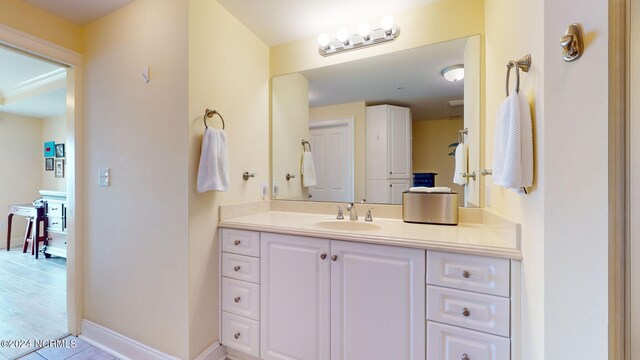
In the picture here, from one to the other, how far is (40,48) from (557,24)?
8.61 ft

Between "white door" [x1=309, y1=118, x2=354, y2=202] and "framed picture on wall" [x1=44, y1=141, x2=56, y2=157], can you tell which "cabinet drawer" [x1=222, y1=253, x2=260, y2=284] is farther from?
"framed picture on wall" [x1=44, y1=141, x2=56, y2=157]

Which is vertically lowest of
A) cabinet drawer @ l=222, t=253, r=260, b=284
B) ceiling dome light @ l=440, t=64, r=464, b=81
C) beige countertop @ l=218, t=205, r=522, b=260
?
cabinet drawer @ l=222, t=253, r=260, b=284

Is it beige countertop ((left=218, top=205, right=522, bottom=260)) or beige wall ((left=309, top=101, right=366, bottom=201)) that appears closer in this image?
beige countertop ((left=218, top=205, right=522, bottom=260))

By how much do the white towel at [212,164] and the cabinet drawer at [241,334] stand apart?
0.81m

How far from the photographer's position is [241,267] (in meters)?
1.52

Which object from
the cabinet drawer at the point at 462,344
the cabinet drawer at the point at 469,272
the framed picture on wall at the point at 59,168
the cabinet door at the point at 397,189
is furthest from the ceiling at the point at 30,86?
the cabinet drawer at the point at 462,344

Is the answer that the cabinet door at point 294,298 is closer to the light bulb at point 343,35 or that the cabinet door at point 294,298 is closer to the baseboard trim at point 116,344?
the baseboard trim at point 116,344

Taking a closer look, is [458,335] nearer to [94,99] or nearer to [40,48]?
[94,99]

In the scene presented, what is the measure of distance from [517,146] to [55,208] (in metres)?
5.21

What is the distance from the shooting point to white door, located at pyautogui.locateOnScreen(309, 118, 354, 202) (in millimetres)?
1926

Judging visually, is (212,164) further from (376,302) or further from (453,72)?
(453,72)

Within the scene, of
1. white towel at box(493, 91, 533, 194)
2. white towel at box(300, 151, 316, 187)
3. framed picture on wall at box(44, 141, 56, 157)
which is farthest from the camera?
framed picture on wall at box(44, 141, 56, 157)

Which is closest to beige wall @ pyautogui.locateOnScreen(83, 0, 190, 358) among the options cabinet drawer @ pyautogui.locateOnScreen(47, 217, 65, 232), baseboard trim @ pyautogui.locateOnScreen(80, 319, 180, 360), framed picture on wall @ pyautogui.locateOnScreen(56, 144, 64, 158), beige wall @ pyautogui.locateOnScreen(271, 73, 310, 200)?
baseboard trim @ pyautogui.locateOnScreen(80, 319, 180, 360)

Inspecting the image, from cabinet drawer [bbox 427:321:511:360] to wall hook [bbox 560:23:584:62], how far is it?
982 millimetres
